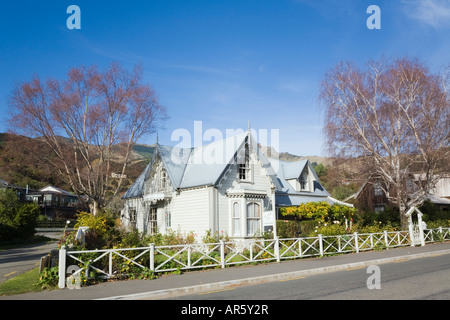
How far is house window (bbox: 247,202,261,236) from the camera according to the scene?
810 inches

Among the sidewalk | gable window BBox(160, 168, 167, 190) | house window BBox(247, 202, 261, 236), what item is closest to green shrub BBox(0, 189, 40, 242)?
gable window BBox(160, 168, 167, 190)

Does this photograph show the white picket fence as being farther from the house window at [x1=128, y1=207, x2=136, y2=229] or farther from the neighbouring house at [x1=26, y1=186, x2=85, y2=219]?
the neighbouring house at [x1=26, y1=186, x2=85, y2=219]

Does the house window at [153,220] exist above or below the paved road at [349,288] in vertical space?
above

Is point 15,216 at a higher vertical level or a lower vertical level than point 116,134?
lower

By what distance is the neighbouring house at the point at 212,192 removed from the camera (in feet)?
66.0

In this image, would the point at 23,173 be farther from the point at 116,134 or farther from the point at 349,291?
the point at 349,291

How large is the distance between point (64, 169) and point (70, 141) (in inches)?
83.2

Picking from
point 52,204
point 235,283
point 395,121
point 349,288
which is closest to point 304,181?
point 395,121

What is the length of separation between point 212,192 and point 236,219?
2.24 metres

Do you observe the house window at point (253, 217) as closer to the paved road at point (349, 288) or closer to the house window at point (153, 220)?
the house window at point (153, 220)

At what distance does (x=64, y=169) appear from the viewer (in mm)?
24453

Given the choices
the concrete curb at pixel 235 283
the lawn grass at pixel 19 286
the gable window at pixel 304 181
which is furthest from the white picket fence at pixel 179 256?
the gable window at pixel 304 181

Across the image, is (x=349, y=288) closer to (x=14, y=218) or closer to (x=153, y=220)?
(x=153, y=220)
